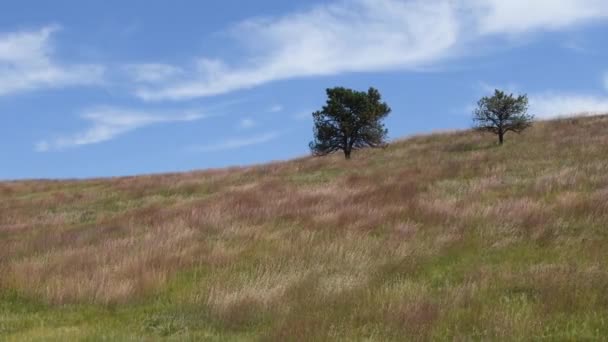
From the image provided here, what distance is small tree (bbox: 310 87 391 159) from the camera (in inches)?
1571

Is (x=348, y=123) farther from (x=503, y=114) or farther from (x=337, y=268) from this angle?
(x=337, y=268)

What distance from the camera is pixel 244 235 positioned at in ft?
39.4

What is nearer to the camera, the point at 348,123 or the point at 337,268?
the point at 337,268

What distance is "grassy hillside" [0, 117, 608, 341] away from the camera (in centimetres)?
643

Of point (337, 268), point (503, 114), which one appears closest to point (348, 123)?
point (503, 114)

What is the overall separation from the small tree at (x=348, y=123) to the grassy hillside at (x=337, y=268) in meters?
22.2

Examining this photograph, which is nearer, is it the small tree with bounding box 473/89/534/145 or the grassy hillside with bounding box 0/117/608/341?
the grassy hillside with bounding box 0/117/608/341

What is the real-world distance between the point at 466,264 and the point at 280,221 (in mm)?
5592

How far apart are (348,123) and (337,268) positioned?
31.3 metres

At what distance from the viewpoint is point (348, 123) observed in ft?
131

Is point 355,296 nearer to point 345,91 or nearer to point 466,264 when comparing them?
point 466,264

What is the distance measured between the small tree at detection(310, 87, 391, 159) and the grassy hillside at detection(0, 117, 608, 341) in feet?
Answer: 72.9

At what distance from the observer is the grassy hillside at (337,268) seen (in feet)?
21.1

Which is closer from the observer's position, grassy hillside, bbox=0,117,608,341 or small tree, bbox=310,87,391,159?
grassy hillside, bbox=0,117,608,341
